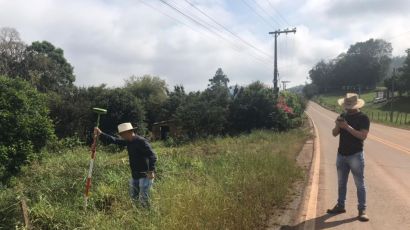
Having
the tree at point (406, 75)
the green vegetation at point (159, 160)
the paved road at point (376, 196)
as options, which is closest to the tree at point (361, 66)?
the tree at point (406, 75)

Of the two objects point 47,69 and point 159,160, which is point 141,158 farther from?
point 47,69

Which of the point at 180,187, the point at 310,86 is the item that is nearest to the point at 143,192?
the point at 180,187

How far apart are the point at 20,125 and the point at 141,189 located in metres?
17.6

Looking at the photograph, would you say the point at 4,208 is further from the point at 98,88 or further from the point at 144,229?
the point at 98,88

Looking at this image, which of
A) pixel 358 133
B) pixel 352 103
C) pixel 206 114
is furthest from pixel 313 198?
pixel 206 114

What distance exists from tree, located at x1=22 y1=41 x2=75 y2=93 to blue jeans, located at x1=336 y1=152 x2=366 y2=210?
5556 centimetres

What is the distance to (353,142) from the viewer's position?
27.6 ft

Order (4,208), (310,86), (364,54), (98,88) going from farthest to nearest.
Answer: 1. (310,86)
2. (364,54)
3. (98,88)
4. (4,208)

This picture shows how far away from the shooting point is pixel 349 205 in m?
9.43

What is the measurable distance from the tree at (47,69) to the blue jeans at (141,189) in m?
54.7

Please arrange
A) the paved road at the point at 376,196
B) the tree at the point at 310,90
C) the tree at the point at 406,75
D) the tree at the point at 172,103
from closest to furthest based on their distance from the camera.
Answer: the paved road at the point at 376,196
the tree at the point at 172,103
the tree at the point at 406,75
the tree at the point at 310,90

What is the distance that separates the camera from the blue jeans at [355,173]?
8.31m

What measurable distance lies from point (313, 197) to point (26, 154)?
16.5 m

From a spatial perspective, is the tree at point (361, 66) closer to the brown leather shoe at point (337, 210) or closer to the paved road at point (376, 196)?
the paved road at point (376, 196)
